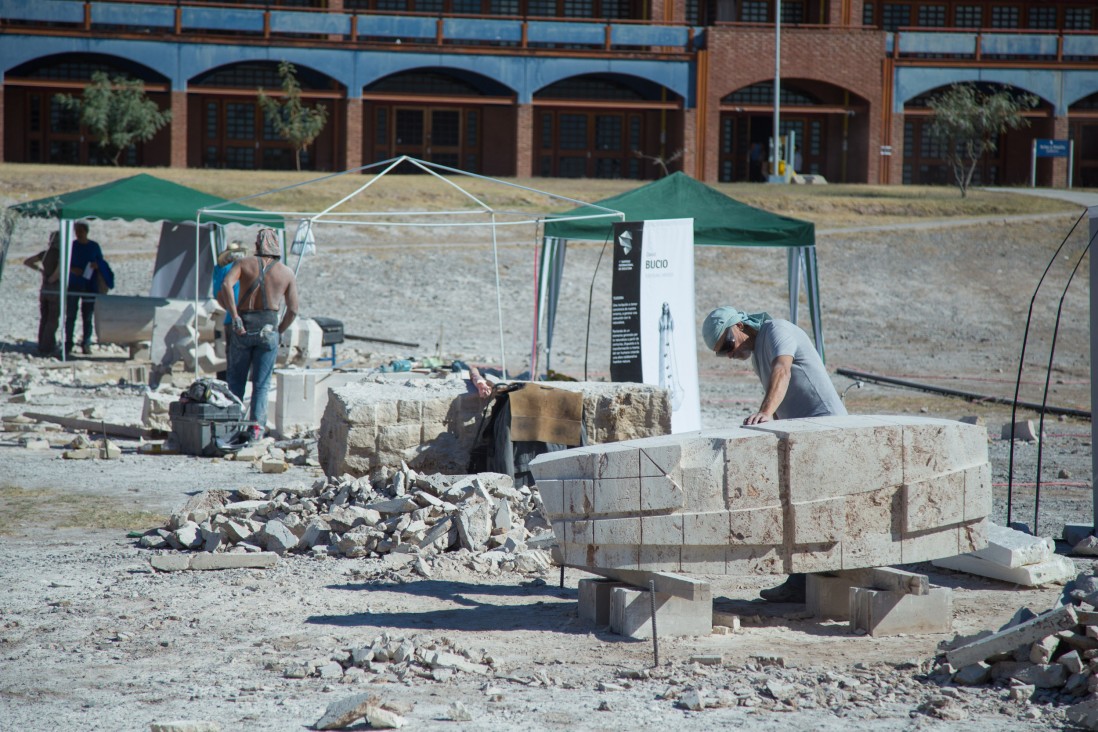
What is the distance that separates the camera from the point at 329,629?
5770 millimetres

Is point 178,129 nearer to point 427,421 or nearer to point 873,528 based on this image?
point 427,421

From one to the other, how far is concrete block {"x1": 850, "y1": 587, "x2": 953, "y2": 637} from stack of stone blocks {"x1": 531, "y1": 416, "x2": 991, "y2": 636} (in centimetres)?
17

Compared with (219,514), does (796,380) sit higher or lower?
higher

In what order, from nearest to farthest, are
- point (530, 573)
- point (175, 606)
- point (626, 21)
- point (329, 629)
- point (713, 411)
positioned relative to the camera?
point (329, 629)
point (175, 606)
point (530, 573)
point (713, 411)
point (626, 21)

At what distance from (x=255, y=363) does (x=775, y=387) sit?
6.06 metres

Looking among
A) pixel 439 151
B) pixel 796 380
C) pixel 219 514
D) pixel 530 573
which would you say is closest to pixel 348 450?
pixel 219 514

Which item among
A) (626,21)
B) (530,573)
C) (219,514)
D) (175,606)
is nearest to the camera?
(175,606)

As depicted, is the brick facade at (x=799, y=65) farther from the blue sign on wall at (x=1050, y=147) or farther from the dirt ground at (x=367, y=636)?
the dirt ground at (x=367, y=636)

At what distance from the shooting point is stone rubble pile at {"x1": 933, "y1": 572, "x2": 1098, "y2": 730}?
477cm

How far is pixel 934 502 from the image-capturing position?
5.78m

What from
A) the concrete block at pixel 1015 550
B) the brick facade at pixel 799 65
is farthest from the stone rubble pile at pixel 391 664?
the brick facade at pixel 799 65

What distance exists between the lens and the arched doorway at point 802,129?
1499 inches

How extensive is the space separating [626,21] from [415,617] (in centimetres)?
3258

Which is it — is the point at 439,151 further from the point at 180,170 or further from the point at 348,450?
the point at 348,450
